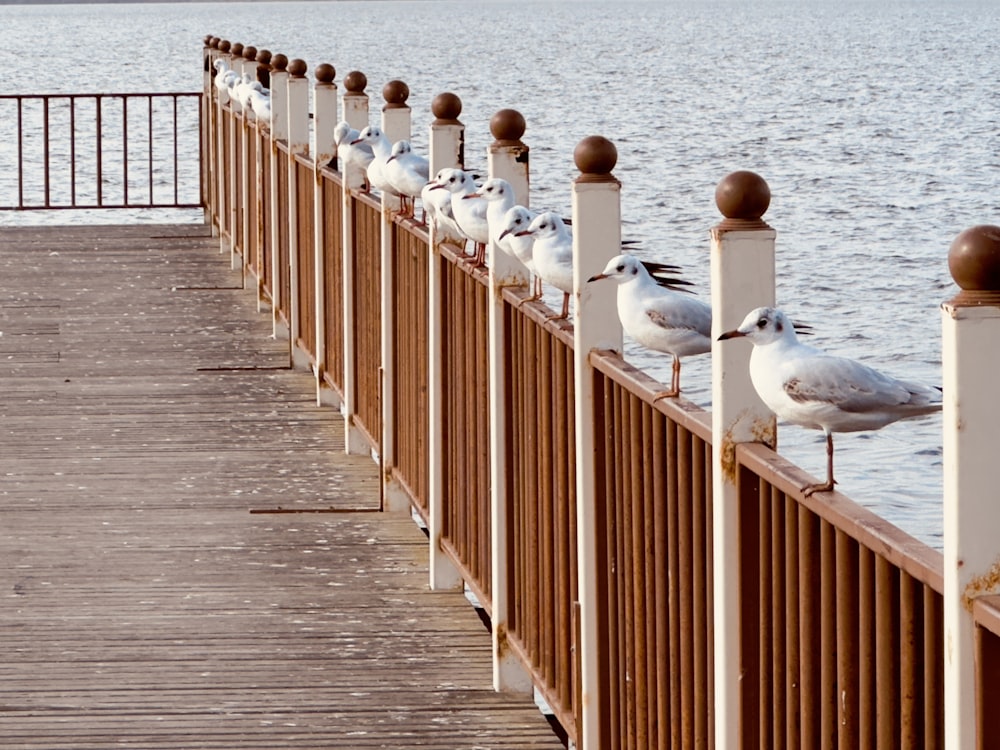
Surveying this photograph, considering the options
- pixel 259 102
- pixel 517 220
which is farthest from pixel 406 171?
pixel 259 102

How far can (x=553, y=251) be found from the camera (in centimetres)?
479

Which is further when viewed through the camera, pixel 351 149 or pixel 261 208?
pixel 261 208

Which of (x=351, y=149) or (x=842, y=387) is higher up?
(x=351, y=149)

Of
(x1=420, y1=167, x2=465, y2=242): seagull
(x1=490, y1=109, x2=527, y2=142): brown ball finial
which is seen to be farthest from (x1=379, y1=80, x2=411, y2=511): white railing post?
(x1=490, y1=109, x2=527, y2=142): brown ball finial

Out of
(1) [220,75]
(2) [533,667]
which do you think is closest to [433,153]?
(2) [533,667]

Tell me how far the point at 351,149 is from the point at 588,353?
3.64m

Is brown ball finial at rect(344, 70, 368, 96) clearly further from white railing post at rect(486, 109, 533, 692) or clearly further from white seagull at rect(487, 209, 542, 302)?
white seagull at rect(487, 209, 542, 302)

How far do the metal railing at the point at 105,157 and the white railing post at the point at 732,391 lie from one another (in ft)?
52.0

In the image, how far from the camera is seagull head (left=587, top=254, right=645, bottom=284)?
409cm

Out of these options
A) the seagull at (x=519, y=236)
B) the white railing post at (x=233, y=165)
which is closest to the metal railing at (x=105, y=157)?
the white railing post at (x=233, y=165)

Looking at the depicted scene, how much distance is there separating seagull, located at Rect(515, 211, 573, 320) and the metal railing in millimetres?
14421

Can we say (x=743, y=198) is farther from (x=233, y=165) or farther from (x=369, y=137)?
(x=233, y=165)

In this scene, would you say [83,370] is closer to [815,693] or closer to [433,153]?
[433,153]

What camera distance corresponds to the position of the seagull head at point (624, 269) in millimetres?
4088
